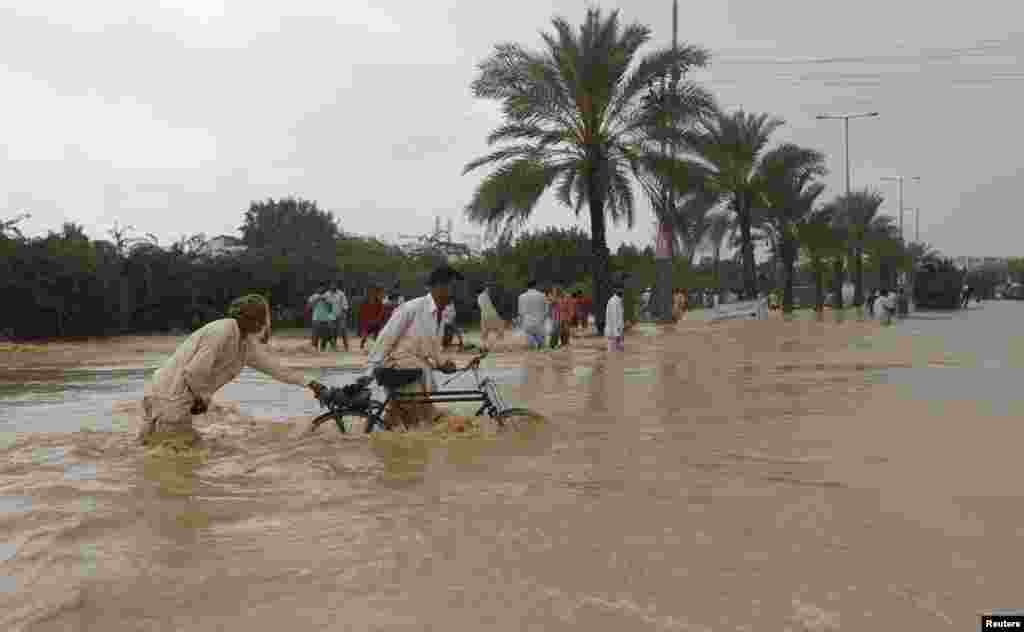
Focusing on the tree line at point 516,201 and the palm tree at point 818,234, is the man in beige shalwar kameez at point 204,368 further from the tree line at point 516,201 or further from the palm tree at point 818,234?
the palm tree at point 818,234

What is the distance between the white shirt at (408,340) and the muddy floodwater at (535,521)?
56cm

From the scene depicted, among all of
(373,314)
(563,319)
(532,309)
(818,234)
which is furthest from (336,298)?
(818,234)

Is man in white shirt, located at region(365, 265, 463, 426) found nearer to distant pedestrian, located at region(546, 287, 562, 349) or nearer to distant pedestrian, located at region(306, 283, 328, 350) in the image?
distant pedestrian, located at region(306, 283, 328, 350)

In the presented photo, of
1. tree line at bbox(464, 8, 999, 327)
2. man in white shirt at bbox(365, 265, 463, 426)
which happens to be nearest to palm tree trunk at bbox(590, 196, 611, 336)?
tree line at bbox(464, 8, 999, 327)

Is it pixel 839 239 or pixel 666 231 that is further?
pixel 839 239

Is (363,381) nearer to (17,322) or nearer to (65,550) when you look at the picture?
(65,550)

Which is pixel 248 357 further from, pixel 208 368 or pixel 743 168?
pixel 743 168

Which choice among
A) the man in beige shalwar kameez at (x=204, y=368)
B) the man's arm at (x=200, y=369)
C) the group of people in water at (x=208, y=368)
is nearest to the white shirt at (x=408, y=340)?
the group of people in water at (x=208, y=368)

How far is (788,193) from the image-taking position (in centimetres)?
4266

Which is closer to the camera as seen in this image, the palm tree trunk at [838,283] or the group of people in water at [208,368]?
the group of people in water at [208,368]

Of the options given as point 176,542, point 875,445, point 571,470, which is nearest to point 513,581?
point 176,542

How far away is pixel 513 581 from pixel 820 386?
981cm

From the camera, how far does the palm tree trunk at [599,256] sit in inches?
1067

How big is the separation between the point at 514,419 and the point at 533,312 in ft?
42.9
